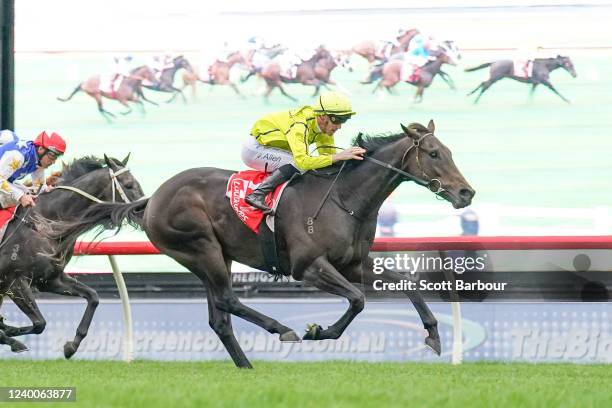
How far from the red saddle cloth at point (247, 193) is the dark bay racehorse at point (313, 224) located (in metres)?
0.06

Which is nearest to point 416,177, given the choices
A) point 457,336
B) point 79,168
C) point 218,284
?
point 457,336

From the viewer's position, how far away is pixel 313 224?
5660 mm

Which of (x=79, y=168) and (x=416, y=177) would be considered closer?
(x=416, y=177)

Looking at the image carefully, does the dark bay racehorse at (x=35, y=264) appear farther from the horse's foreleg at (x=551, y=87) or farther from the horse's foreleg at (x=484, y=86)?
the horse's foreleg at (x=551, y=87)

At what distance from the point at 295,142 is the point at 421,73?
4163mm

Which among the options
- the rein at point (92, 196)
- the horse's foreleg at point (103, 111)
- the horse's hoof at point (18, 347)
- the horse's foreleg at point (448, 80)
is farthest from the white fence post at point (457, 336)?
the horse's foreleg at point (103, 111)

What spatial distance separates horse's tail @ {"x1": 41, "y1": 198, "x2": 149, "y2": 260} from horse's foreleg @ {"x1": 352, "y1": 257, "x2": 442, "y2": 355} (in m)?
1.38

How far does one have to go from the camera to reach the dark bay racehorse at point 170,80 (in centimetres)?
1009

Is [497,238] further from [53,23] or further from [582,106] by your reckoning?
[53,23]

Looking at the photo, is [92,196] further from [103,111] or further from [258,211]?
[103,111]

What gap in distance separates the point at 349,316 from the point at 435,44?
4.61 m

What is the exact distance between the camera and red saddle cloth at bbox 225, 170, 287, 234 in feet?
19.1

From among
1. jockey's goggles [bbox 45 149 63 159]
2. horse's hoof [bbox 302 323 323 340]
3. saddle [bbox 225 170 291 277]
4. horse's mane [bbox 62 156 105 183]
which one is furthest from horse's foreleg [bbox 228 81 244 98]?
horse's hoof [bbox 302 323 323 340]

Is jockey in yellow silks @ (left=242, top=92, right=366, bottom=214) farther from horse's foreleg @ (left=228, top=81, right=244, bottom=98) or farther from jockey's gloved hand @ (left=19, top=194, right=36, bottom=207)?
horse's foreleg @ (left=228, top=81, right=244, bottom=98)
